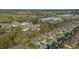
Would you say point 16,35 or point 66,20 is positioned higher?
point 66,20
